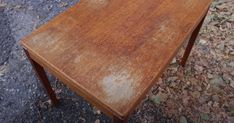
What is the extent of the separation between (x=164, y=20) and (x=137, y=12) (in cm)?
15

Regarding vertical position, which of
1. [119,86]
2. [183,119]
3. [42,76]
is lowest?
[183,119]

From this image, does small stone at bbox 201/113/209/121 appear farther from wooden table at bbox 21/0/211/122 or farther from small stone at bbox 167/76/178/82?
wooden table at bbox 21/0/211/122

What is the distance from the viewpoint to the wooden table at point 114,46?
96cm

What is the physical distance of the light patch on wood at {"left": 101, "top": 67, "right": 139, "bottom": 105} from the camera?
0.93 meters

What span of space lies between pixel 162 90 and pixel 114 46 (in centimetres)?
72

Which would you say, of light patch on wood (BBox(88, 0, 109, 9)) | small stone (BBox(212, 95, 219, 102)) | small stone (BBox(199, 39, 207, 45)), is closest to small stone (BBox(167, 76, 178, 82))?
small stone (BBox(212, 95, 219, 102))

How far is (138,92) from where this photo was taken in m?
0.95

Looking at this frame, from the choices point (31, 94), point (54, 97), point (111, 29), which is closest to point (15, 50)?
point (31, 94)

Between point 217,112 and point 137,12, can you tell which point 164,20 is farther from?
point 217,112

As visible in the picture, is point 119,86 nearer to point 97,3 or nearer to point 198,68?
point 97,3

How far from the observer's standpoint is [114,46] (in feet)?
3.61

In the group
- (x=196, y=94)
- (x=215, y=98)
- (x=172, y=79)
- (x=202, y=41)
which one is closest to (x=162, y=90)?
(x=172, y=79)

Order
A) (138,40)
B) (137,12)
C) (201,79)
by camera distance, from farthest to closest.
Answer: (201,79), (137,12), (138,40)

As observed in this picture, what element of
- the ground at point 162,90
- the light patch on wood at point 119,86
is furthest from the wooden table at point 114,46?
the ground at point 162,90
